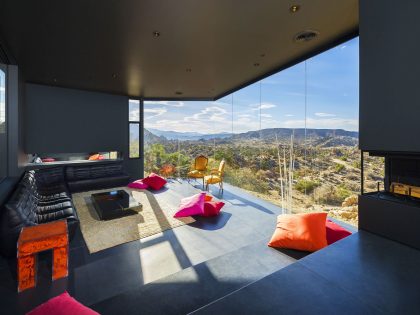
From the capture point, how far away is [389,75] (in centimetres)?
158

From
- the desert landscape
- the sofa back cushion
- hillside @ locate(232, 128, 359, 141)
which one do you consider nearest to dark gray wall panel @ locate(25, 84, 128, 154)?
the sofa back cushion

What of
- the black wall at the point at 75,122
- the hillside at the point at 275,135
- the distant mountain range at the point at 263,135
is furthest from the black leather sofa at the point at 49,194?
the hillside at the point at 275,135

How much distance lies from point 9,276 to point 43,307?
5.49 ft

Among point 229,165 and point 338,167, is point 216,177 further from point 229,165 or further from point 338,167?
point 338,167

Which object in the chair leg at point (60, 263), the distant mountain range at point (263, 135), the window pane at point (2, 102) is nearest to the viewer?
the chair leg at point (60, 263)

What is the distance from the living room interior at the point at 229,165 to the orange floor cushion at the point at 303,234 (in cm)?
2

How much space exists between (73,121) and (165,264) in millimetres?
5471

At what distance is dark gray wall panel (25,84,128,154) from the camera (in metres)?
5.64

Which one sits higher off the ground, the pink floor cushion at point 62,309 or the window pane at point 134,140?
the window pane at point 134,140

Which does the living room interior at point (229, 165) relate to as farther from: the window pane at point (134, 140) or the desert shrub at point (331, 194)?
the window pane at point (134, 140)

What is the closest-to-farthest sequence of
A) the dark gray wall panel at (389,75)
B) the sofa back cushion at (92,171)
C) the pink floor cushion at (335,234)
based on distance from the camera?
the dark gray wall panel at (389,75), the pink floor cushion at (335,234), the sofa back cushion at (92,171)

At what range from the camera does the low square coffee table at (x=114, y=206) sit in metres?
3.72

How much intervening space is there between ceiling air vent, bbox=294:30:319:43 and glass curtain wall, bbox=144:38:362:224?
1.90 ft

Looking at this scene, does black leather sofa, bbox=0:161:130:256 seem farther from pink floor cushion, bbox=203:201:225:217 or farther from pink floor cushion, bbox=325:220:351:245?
pink floor cushion, bbox=325:220:351:245
